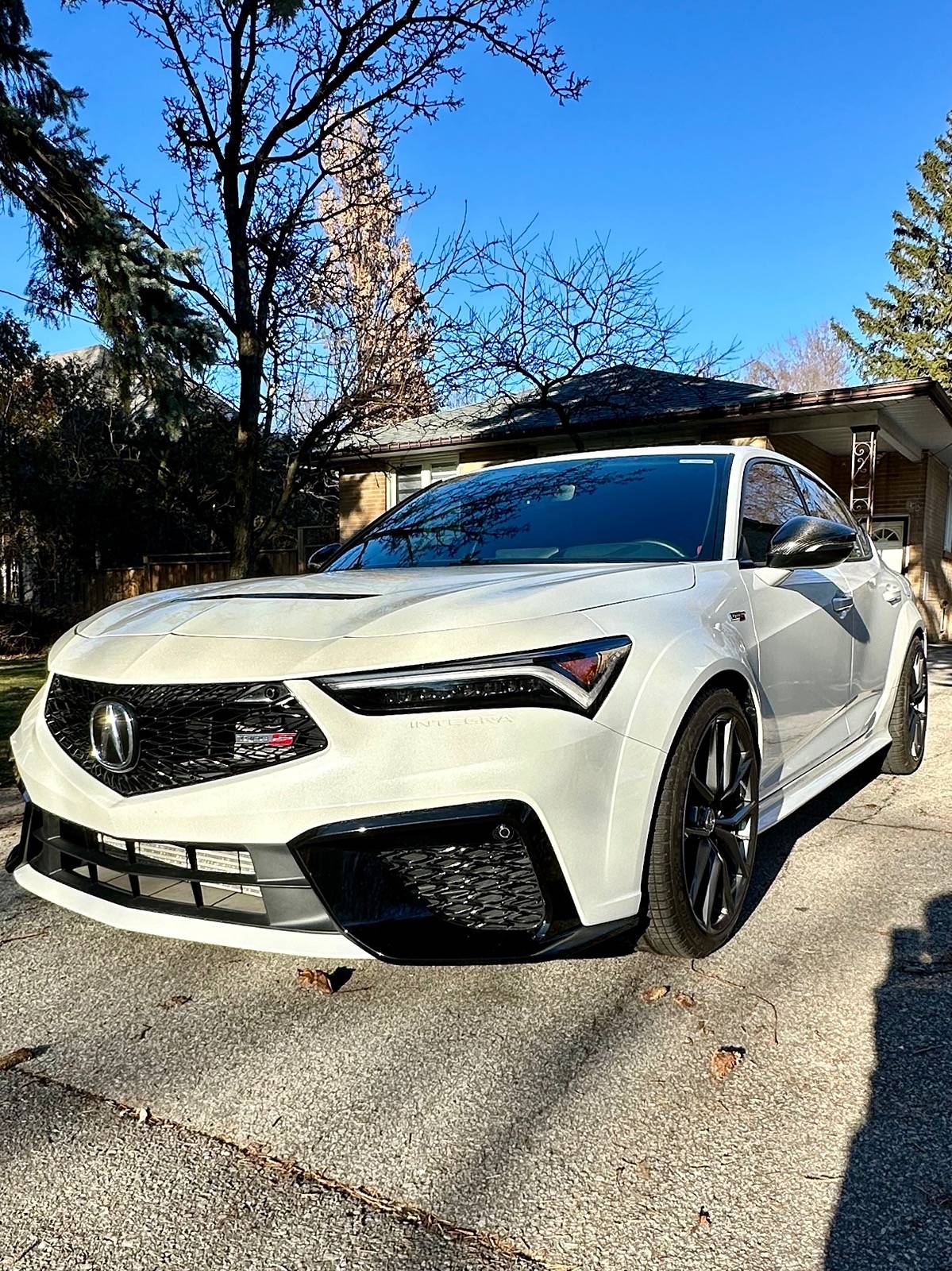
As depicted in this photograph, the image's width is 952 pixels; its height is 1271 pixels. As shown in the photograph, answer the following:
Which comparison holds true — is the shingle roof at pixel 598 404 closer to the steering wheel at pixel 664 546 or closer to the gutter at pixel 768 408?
the gutter at pixel 768 408

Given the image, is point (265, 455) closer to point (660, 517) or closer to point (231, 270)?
point (231, 270)

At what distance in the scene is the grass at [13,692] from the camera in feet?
20.9

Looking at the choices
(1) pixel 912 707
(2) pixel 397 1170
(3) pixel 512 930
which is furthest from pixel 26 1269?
(1) pixel 912 707

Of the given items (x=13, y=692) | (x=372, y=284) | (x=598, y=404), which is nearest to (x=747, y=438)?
(x=598, y=404)

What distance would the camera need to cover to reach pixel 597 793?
2.21 metres

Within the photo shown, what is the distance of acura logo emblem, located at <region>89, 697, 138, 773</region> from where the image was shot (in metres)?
2.35

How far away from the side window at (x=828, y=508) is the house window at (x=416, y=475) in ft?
38.6

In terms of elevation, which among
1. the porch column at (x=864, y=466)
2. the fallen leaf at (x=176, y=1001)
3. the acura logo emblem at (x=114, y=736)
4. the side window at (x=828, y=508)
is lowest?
the fallen leaf at (x=176, y=1001)

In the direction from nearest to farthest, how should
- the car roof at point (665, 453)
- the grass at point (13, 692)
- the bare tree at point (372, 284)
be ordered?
1. the car roof at point (665, 453)
2. the grass at point (13, 692)
3. the bare tree at point (372, 284)

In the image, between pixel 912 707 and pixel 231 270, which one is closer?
pixel 912 707

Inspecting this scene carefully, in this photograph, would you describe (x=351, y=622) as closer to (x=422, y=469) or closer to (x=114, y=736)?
(x=114, y=736)

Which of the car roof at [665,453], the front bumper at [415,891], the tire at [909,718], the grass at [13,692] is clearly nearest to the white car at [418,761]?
the front bumper at [415,891]

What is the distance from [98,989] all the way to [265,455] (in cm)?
1360

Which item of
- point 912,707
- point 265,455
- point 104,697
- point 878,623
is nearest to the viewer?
point 104,697
